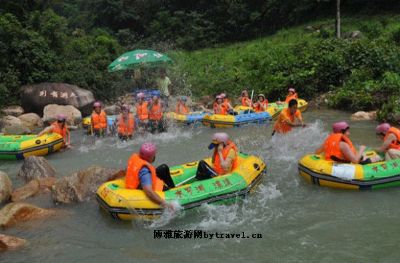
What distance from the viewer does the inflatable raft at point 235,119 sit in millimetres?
13711

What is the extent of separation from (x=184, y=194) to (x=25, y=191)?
3251 millimetres

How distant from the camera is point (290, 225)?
6.29 metres

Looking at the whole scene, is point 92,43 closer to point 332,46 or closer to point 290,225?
point 332,46

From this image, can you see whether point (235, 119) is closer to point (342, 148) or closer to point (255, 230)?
point (342, 148)

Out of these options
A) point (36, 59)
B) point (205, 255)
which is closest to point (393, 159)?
point (205, 255)

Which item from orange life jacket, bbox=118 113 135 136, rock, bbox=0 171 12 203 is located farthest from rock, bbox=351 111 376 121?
rock, bbox=0 171 12 203

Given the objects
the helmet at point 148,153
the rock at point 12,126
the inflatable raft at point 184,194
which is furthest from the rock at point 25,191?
the rock at point 12,126

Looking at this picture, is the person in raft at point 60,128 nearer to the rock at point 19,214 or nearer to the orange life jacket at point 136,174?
the rock at point 19,214

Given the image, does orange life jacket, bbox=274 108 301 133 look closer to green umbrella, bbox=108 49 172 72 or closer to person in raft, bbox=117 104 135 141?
person in raft, bbox=117 104 135 141

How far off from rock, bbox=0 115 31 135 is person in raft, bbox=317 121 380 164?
1060 centimetres

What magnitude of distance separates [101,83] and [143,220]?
15709mm

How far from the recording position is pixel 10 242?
5.95m

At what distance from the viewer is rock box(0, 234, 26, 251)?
588 centimetres

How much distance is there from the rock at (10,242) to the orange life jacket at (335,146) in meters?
4.95
